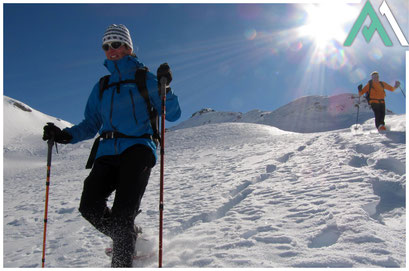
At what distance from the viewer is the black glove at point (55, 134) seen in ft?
10.7

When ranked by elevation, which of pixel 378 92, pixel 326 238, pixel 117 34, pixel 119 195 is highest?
pixel 378 92

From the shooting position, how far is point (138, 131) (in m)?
2.89

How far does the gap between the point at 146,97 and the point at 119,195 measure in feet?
3.38

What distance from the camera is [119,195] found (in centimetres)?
258

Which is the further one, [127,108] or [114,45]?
[114,45]

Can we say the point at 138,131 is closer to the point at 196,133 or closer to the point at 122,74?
the point at 122,74

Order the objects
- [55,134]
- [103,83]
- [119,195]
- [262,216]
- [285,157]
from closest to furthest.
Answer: [119,195]
[103,83]
[55,134]
[262,216]
[285,157]

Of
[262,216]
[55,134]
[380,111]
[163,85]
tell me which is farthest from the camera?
[380,111]

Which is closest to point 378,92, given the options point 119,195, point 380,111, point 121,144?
point 380,111

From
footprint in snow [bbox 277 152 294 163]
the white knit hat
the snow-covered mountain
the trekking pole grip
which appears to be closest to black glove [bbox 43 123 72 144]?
the white knit hat

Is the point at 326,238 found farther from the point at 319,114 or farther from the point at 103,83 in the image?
the point at 319,114

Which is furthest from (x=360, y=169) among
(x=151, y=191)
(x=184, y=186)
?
(x=151, y=191)

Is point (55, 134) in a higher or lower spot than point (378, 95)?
lower

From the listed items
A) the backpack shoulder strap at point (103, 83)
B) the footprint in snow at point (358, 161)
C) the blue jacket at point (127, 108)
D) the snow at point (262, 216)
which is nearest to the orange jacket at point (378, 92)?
the snow at point (262, 216)
